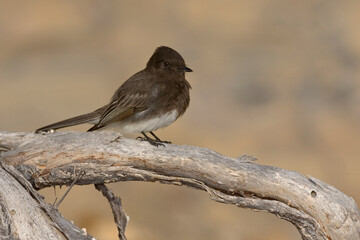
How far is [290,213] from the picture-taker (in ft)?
20.3

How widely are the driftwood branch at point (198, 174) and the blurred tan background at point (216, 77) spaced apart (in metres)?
7.16

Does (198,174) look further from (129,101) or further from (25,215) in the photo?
(129,101)

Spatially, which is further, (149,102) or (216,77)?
(216,77)

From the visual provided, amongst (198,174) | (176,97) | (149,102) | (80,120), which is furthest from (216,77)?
(198,174)

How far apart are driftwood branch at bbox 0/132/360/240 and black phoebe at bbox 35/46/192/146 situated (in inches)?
52.9

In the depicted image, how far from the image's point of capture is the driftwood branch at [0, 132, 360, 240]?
621 cm

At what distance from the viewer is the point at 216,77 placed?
17.5 meters

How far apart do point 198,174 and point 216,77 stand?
11.4 meters

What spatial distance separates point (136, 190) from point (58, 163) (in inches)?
293

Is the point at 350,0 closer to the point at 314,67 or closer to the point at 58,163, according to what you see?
the point at 314,67

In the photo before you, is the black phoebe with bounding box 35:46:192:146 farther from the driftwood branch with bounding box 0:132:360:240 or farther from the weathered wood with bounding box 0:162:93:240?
the weathered wood with bounding box 0:162:93:240

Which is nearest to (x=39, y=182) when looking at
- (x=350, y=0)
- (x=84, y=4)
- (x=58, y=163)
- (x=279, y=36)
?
(x=58, y=163)

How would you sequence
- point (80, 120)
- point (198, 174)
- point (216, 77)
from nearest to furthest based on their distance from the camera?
1. point (198, 174)
2. point (80, 120)
3. point (216, 77)

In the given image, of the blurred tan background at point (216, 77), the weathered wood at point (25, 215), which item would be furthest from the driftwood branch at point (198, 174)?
the blurred tan background at point (216, 77)
